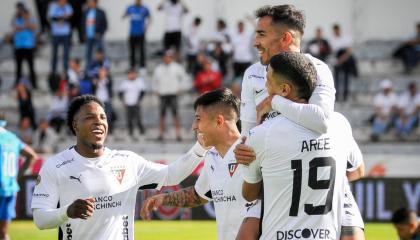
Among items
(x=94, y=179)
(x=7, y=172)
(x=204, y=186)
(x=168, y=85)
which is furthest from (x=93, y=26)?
(x=94, y=179)

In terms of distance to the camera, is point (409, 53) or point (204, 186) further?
point (409, 53)

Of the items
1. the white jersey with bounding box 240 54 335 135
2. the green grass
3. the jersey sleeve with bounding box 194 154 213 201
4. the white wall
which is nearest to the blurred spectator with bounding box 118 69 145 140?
the green grass

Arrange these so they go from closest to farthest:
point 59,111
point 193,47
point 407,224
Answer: point 407,224 < point 59,111 < point 193,47

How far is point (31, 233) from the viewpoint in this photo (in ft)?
59.0

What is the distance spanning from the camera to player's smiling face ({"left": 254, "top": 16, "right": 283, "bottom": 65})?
7.18m

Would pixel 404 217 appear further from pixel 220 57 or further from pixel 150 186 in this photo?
pixel 220 57

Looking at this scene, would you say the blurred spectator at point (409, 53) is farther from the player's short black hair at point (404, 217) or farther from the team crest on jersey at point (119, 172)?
the team crest on jersey at point (119, 172)

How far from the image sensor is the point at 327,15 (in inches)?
1267

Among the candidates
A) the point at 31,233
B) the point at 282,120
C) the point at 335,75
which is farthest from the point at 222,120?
the point at 335,75

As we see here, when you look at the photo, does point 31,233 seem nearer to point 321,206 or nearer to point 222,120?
point 222,120

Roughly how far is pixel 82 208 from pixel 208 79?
61.1 ft

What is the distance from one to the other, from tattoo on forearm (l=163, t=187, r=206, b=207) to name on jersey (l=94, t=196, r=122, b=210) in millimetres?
522

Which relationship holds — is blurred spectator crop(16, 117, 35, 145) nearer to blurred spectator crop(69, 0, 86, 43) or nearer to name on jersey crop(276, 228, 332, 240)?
blurred spectator crop(69, 0, 86, 43)

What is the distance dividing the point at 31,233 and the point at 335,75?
12.3 meters
